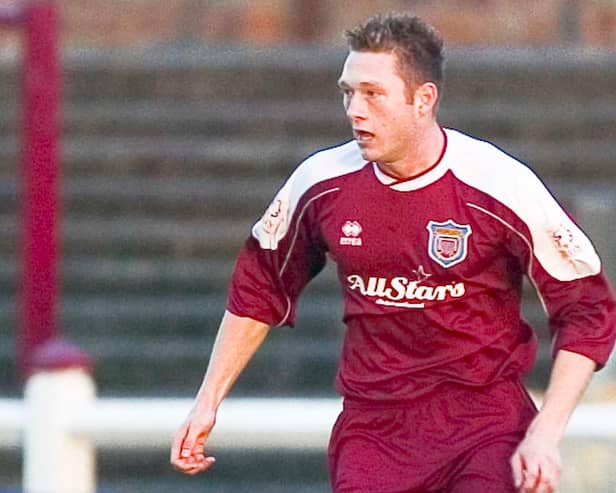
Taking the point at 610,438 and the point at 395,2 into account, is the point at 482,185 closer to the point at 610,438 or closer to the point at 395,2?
the point at 610,438

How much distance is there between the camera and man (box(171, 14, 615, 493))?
3.86 m

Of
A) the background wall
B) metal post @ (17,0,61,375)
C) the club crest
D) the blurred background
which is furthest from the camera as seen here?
the background wall

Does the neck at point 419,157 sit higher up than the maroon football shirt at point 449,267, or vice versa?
the neck at point 419,157

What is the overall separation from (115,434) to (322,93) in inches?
227

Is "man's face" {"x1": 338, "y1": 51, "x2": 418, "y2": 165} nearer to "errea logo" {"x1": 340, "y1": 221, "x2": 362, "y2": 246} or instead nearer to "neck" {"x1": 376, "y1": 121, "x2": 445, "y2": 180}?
"neck" {"x1": 376, "y1": 121, "x2": 445, "y2": 180}

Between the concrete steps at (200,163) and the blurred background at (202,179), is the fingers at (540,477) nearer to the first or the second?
the blurred background at (202,179)

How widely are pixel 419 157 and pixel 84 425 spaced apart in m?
1.98

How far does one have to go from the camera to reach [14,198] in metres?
10.4

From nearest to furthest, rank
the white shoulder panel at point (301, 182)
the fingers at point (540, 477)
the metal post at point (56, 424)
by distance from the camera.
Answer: the fingers at point (540, 477) → the white shoulder panel at point (301, 182) → the metal post at point (56, 424)

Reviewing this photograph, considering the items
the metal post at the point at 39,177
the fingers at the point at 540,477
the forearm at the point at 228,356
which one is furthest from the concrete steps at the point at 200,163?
the fingers at the point at 540,477

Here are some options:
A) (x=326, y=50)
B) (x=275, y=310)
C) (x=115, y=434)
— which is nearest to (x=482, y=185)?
(x=275, y=310)

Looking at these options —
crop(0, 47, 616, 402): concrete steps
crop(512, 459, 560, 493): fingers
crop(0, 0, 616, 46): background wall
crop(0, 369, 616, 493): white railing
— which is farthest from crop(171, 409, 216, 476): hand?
crop(0, 0, 616, 46): background wall

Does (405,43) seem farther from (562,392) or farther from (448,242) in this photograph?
(562,392)

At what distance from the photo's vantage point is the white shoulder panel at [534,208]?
3.87m
